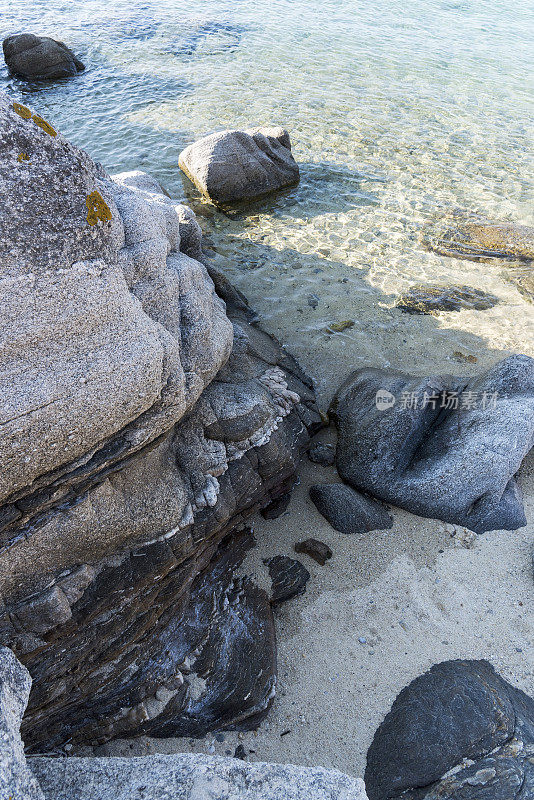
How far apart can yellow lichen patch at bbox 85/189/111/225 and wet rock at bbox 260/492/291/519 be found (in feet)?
10.2

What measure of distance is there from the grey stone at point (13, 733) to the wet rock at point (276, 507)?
267 centimetres

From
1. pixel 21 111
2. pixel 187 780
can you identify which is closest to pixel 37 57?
pixel 21 111

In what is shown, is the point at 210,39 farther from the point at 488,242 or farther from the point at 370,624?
the point at 370,624

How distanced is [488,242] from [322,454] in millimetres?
5855

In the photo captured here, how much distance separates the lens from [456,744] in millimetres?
3594

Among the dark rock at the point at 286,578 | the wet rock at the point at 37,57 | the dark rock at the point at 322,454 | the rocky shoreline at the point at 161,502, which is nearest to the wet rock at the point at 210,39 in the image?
the wet rock at the point at 37,57

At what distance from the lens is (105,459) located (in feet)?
10.8

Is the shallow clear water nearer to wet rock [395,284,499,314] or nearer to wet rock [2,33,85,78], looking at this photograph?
wet rock [395,284,499,314]

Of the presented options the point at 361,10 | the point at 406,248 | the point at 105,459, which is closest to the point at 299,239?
the point at 406,248

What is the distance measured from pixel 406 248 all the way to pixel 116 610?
7779mm

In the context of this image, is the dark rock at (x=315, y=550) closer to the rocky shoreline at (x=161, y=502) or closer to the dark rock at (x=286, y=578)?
the rocky shoreline at (x=161, y=502)

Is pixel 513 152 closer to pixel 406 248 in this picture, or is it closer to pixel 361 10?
pixel 406 248

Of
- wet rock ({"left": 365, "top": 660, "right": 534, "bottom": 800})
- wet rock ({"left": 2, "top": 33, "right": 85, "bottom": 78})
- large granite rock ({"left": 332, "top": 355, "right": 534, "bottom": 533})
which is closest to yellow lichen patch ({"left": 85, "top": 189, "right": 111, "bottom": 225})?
large granite rock ({"left": 332, "top": 355, "right": 534, "bottom": 533})

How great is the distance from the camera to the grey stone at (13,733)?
230 centimetres
